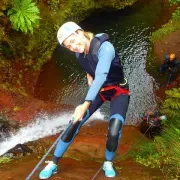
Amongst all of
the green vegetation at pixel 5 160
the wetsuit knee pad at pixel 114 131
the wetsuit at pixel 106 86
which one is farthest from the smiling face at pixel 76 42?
the green vegetation at pixel 5 160

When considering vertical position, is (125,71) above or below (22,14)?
below

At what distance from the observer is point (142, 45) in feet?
42.8

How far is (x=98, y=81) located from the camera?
4.01m

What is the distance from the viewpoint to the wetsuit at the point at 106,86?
403cm

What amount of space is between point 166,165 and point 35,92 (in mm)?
5869

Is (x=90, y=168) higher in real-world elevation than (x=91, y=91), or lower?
lower

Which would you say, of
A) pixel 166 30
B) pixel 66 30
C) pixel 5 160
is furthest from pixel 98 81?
pixel 166 30

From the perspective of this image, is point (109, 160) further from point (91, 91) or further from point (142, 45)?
point (142, 45)

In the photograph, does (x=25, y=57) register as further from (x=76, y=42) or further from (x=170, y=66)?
(x=76, y=42)

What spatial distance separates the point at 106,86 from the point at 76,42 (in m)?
0.95

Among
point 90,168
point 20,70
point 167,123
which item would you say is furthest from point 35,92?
point 90,168

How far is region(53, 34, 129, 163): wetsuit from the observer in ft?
13.2

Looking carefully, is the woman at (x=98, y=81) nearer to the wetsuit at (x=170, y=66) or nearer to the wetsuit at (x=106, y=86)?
the wetsuit at (x=106, y=86)

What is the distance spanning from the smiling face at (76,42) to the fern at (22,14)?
579cm
